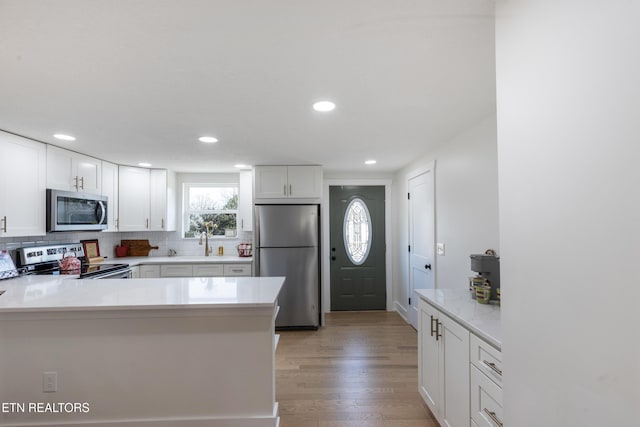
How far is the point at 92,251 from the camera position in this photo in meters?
4.05

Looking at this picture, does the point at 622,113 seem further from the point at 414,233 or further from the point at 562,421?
the point at 414,233

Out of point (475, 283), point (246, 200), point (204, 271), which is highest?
point (246, 200)

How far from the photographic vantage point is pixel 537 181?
34.8 inches

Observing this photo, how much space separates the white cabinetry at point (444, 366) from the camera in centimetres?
170

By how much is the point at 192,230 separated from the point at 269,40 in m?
4.14

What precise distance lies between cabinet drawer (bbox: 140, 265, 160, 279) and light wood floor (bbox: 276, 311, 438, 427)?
185 centimetres

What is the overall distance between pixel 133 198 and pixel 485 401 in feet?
14.8

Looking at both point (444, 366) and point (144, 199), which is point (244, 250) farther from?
point (444, 366)

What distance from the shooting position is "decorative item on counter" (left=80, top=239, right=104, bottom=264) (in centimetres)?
393

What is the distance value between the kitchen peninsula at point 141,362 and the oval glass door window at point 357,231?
2991mm

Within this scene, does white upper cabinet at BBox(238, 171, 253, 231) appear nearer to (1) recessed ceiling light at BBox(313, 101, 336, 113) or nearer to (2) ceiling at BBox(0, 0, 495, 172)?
(2) ceiling at BBox(0, 0, 495, 172)

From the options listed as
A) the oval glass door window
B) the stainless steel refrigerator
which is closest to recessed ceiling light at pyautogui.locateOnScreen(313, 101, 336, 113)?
the stainless steel refrigerator

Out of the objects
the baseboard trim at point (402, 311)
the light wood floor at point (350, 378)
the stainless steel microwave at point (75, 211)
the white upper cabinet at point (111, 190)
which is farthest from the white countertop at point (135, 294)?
the baseboard trim at point (402, 311)

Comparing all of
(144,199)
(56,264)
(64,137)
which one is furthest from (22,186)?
(144,199)
